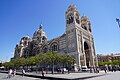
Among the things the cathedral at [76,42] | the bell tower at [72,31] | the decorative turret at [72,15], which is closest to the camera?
the bell tower at [72,31]

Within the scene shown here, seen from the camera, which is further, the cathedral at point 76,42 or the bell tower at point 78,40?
the cathedral at point 76,42

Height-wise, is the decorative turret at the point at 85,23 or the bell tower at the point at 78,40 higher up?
the decorative turret at the point at 85,23

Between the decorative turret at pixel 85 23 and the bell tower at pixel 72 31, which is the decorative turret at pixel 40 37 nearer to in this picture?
the bell tower at pixel 72 31

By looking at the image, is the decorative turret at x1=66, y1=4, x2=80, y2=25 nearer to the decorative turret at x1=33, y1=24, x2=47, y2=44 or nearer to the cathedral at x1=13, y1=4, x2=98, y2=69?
the cathedral at x1=13, y1=4, x2=98, y2=69

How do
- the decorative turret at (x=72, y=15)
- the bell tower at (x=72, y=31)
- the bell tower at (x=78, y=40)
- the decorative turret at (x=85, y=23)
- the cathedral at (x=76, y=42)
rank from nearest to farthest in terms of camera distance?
1. the bell tower at (x=72, y=31)
2. the bell tower at (x=78, y=40)
3. the cathedral at (x=76, y=42)
4. the decorative turret at (x=72, y=15)
5. the decorative turret at (x=85, y=23)

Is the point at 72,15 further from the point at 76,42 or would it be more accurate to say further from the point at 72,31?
the point at 76,42

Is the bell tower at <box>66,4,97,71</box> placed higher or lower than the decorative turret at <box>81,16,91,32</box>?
lower

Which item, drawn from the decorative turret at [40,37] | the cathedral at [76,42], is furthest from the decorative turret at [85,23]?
the decorative turret at [40,37]

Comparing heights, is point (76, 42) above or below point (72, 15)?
below

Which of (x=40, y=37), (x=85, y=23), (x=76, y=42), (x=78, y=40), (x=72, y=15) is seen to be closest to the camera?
(x=76, y=42)

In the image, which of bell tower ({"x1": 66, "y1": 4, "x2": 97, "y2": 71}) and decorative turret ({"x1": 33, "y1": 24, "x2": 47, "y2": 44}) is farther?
decorative turret ({"x1": 33, "y1": 24, "x2": 47, "y2": 44})

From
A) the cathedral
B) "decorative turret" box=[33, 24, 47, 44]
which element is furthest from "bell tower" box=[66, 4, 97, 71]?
"decorative turret" box=[33, 24, 47, 44]

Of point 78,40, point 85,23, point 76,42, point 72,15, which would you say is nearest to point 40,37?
point 85,23

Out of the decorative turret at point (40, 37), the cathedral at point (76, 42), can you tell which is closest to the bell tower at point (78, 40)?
the cathedral at point (76, 42)
